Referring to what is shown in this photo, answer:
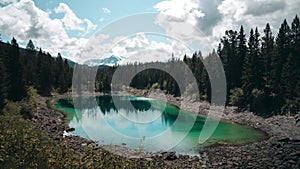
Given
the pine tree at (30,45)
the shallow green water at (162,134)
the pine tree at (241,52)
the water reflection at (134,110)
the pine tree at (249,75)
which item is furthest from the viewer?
the pine tree at (30,45)

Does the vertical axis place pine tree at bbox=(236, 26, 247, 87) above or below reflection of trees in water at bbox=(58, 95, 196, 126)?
above

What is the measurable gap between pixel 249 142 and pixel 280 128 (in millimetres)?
8371

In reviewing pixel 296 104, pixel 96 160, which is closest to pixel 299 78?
pixel 296 104

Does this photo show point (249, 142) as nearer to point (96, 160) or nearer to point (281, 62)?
point (281, 62)

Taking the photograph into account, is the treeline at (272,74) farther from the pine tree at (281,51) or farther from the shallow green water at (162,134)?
the shallow green water at (162,134)

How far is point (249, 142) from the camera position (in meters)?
32.0

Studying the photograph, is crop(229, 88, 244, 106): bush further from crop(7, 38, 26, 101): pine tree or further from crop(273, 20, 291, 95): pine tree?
crop(7, 38, 26, 101): pine tree

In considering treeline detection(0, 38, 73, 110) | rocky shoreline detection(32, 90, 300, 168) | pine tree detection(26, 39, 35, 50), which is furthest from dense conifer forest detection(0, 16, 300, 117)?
pine tree detection(26, 39, 35, 50)

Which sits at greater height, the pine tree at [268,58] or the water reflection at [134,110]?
the pine tree at [268,58]

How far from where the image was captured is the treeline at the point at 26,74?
44.5 meters

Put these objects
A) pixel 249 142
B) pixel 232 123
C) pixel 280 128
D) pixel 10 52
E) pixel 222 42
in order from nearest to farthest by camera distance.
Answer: pixel 249 142 < pixel 280 128 < pixel 232 123 < pixel 10 52 < pixel 222 42

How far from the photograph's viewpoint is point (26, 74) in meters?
70.8

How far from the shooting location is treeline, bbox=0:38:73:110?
4453cm

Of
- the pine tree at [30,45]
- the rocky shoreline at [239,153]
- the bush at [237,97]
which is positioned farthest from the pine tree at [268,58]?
the pine tree at [30,45]
